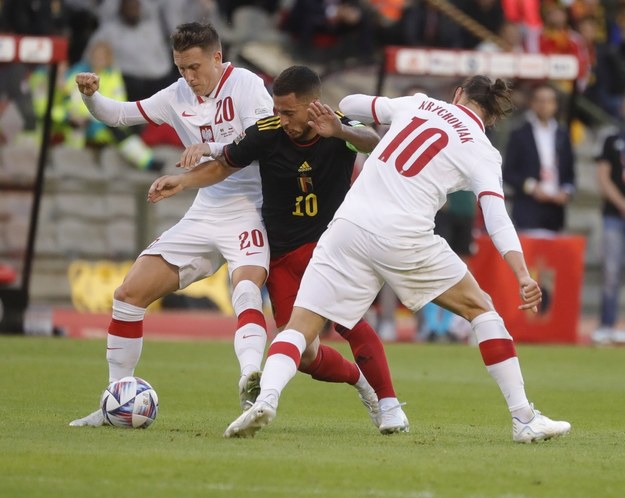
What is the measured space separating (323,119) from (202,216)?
1.52 meters

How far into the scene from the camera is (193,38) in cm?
886

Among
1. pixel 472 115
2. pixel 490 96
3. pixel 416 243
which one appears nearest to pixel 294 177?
pixel 416 243

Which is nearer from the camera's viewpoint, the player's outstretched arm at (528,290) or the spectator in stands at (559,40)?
the player's outstretched arm at (528,290)

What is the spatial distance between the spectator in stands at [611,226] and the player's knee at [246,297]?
8887 mm

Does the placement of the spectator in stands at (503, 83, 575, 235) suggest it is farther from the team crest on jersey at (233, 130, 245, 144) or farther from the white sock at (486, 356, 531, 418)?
the white sock at (486, 356, 531, 418)

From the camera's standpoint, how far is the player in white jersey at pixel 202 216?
8852 millimetres

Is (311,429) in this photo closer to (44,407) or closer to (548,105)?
(44,407)

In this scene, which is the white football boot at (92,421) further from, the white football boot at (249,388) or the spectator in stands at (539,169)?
the spectator in stands at (539,169)

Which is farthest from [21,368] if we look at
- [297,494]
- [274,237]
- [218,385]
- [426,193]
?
[297,494]

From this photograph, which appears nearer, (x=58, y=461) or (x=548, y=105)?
(x=58, y=461)

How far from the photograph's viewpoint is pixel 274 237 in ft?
29.7

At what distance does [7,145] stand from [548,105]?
6.23m

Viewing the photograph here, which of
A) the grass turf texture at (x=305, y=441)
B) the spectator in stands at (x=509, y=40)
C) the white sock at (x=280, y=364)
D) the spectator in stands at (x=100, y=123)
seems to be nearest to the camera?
the grass turf texture at (x=305, y=441)

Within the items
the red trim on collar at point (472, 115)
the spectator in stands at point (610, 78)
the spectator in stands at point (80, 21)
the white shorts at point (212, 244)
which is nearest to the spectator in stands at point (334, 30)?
the spectator in stands at point (80, 21)
